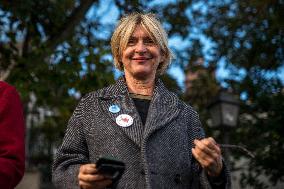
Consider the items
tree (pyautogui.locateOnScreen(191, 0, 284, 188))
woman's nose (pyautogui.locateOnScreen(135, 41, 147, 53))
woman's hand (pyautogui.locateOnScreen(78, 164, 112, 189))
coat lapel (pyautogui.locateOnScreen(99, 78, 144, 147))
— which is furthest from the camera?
tree (pyautogui.locateOnScreen(191, 0, 284, 188))

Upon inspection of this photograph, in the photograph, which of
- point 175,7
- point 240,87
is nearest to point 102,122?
point 240,87

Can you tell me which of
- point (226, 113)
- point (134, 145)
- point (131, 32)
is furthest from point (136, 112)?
point (226, 113)

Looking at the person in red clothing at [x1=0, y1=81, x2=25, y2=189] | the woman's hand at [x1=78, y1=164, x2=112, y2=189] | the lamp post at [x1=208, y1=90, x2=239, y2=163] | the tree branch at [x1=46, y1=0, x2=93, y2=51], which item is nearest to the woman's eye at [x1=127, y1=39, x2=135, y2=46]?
the person in red clothing at [x1=0, y1=81, x2=25, y2=189]

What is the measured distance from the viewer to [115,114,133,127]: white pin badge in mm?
2703

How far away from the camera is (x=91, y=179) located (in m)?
2.26

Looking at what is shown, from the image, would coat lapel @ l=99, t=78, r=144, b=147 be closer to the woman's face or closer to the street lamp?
the woman's face

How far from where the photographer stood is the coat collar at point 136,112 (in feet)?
8.80

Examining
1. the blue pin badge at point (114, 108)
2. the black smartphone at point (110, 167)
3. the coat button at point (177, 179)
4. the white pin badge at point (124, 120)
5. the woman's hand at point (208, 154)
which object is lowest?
the coat button at point (177, 179)

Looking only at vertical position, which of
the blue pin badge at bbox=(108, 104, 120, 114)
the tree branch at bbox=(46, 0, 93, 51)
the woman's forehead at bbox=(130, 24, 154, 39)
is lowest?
the blue pin badge at bbox=(108, 104, 120, 114)

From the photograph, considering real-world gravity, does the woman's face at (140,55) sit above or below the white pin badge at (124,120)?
above

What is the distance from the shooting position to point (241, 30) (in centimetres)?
937

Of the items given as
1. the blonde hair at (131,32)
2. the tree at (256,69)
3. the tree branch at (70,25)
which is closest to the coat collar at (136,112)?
the blonde hair at (131,32)

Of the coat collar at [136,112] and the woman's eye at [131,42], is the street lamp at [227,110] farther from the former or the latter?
the woman's eye at [131,42]

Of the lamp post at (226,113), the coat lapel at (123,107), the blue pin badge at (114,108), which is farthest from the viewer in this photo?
the lamp post at (226,113)
